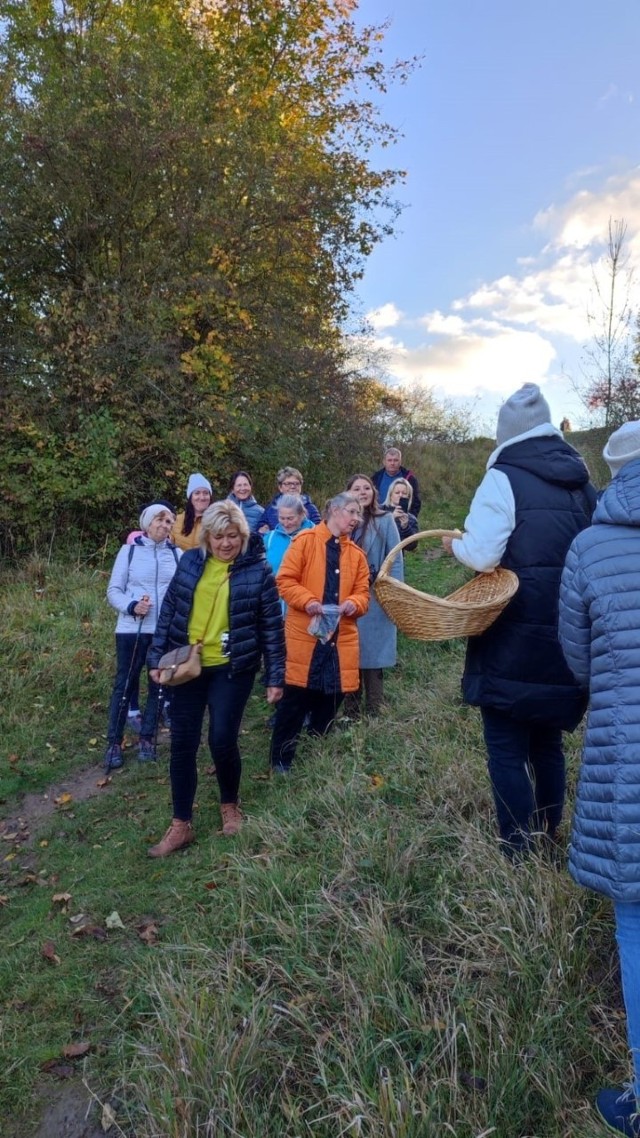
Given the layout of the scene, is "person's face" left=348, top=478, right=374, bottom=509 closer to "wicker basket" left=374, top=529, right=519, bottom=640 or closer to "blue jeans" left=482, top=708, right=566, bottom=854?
"wicker basket" left=374, top=529, right=519, bottom=640

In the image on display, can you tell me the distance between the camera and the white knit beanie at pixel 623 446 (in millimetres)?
2309

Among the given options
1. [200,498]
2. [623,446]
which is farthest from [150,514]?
[623,446]

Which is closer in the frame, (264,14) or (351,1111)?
(351,1111)

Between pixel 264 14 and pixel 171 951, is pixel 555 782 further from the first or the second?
pixel 264 14

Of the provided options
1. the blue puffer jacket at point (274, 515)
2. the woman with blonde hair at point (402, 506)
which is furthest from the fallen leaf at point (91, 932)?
the woman with blonde hair at point (402, 506)

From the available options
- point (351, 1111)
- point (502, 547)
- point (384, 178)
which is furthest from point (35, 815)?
point (384, 178)

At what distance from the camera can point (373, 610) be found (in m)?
5.81

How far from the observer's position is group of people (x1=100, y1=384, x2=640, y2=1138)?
2.16 metres

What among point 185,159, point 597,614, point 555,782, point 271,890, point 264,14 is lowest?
point 271,890

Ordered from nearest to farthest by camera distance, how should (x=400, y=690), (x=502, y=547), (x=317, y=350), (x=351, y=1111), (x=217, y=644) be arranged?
(x=351, y=1111)
(x=502, y=547)
(x=217, y=644)
(x=400, y=690)
(x=317, y=350)

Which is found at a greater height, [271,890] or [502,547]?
[502,547]

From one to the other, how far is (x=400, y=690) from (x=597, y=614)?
4.11m

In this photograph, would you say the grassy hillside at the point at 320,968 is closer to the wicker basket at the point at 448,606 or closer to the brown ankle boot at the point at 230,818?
the brown ankle boot at the point at 230,818

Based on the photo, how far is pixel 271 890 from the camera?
3.36 metres
